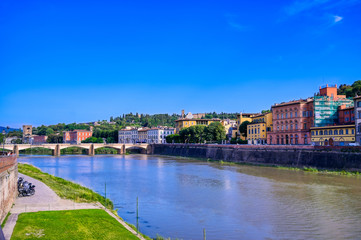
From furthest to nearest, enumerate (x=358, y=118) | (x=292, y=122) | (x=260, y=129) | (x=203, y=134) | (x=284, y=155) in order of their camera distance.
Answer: (x=203, y=134) < (x=260, y=129) < (x=292, y=122) < (x=284, y=155) < (x=358, y=118)

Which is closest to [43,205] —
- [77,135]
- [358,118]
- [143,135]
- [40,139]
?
[358,118]

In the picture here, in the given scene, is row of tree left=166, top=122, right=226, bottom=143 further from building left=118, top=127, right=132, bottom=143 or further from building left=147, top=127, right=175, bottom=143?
building left=118, top=127, right=132, bottom=143

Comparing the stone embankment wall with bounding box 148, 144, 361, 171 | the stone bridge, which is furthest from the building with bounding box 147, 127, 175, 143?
the stone embankment wall with bounding box 148, 144, 361, 171

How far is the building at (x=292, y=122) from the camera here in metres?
61.1

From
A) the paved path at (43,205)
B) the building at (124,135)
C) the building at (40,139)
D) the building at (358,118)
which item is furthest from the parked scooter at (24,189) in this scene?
the building at (40,139)

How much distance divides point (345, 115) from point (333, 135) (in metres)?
8.17

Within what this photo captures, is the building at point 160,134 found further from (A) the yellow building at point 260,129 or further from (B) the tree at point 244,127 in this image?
(A) the yellow building at point 260,129

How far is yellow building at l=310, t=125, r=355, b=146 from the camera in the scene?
161 feet

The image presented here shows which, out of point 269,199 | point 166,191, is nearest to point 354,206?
point 269,199

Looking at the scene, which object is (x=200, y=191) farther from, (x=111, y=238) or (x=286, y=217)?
(x=111, y=238)

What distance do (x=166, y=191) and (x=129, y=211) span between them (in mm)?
8544

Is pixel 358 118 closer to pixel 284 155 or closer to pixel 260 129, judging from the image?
pixel 284 155

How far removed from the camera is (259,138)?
245 ft

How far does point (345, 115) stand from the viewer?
5753 cm
